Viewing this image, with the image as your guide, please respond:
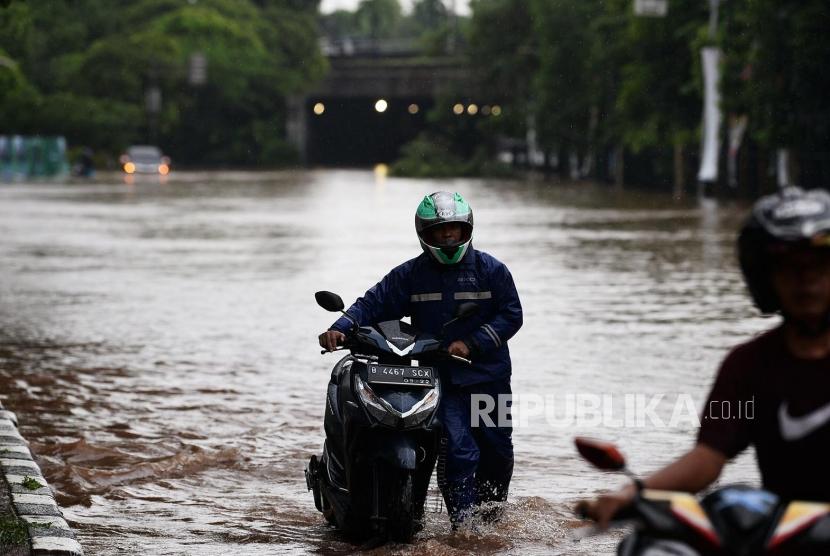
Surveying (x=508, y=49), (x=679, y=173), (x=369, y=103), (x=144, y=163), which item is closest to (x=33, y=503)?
(x=679, y=173)

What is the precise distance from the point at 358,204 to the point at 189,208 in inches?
201

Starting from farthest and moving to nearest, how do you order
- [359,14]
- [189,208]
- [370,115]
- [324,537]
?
[359,14], [370,115], [189,208], [324,537]

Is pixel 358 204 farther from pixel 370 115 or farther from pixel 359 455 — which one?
pixel 370 115

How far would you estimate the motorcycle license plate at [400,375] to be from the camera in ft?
21.2

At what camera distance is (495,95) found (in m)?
88.2

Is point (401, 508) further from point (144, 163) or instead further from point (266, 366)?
point (144, 163)

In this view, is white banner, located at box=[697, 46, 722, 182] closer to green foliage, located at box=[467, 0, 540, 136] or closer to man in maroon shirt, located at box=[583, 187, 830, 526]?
green foliage, located at box=[467, 0, 540, 136]

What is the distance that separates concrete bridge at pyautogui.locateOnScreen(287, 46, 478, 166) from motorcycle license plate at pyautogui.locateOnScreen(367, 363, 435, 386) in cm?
8370

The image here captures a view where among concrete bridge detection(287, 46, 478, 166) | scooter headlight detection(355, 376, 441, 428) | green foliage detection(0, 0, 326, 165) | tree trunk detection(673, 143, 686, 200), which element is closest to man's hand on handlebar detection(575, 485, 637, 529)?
scooter headlight detection(355, 376, 441, 428)

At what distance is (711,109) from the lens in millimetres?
47156

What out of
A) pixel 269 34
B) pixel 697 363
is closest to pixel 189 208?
pixel 697 363

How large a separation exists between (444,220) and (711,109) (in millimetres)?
41433

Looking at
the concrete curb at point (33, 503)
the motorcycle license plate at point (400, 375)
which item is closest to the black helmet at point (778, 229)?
the motorcycle license plate at point (400, 375)

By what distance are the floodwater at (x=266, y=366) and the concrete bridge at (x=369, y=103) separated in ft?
219
